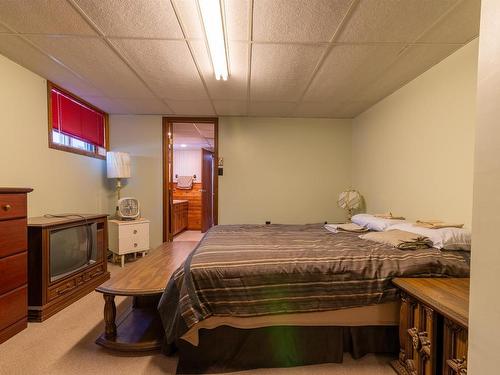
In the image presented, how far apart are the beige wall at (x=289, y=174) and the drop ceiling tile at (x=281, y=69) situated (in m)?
1.08

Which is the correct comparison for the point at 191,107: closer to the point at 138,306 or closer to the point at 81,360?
the point at 138,306

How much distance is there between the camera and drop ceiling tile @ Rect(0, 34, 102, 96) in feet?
7.06

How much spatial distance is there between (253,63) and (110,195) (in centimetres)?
320

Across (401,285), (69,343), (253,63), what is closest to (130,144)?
(253,63)

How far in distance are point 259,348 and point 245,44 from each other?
225 cm

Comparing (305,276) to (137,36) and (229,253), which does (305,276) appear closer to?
(229,253)

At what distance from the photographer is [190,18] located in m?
1.80

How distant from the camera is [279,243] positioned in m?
2.16

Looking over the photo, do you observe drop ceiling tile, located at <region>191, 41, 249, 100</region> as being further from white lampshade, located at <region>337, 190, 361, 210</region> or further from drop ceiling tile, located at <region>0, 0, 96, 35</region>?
white lampshade, located at <region>337, 190, 361, 210</region>

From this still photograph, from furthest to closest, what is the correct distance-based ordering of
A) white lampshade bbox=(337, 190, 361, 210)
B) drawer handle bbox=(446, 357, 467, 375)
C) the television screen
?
white lampshade bbox=(337, 190, 361, 210)
the television screen
drawer handle bbox=(446, 357, 467, 375)

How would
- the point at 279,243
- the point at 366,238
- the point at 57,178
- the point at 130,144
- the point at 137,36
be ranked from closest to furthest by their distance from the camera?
the point at 137,36, the point at 279,243, the point at 366,238, the point at 57,178, the point at 130,144

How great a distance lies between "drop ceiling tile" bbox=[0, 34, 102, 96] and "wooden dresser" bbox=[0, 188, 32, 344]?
1.23 meters

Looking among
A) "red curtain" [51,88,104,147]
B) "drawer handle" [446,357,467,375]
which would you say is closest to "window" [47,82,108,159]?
"red curtain" [51,88,104,147]

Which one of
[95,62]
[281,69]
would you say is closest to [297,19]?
[281,69]
